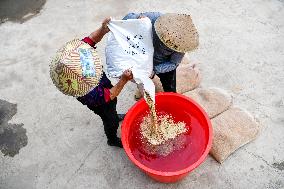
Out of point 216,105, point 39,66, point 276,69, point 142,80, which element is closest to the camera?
point 142,80

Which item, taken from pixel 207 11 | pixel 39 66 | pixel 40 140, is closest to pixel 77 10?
pixel 39 66

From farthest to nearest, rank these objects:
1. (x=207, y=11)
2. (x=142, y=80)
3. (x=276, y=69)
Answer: (x=207, y=11), (x=276, y=69), (x=142, y=80)

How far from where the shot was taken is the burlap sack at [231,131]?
131 inches

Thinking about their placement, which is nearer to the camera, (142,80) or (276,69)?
(142,80)

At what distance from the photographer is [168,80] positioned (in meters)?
3.48

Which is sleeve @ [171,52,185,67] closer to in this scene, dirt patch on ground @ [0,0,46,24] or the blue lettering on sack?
the blue lettering on sack

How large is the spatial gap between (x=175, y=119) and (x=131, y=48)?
894 mm

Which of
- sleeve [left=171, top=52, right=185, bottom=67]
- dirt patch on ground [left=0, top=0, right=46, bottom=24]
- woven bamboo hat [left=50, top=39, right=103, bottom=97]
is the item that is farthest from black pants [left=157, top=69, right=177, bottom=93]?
dirt patch on ground [left=0, top=0, right=46, bottom=24]

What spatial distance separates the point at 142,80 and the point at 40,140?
1419 millimetres

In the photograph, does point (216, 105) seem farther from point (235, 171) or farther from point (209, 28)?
point (209, 28)

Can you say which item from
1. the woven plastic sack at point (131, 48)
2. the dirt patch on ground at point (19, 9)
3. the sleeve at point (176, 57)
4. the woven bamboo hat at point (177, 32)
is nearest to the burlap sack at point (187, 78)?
the sleeve at point (176, 57)

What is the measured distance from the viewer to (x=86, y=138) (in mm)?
3645

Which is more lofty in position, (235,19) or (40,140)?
(235,19)

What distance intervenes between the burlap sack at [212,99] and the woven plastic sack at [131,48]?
0.81 m
